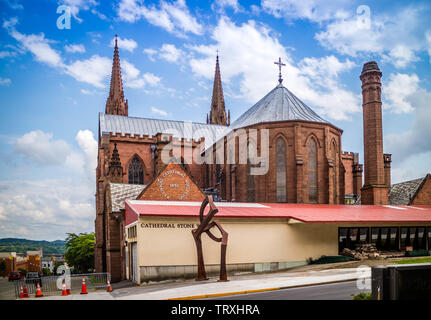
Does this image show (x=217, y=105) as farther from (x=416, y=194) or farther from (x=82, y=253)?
(x=416, y=194)

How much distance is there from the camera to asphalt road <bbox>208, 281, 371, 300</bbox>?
1518 cm

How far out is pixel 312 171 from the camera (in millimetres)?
42000

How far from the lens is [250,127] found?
140ft

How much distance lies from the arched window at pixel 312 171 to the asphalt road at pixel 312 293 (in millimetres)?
22867

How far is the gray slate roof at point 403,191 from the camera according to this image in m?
43.4

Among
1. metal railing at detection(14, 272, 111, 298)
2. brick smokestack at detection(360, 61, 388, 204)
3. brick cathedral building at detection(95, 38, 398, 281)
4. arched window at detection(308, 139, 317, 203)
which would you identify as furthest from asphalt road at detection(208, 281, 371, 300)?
brick smokestack at detection(360, 61, 388, 204)

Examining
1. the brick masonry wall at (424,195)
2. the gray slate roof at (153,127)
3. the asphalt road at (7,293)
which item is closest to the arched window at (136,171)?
the gray slate roof at (153,127)

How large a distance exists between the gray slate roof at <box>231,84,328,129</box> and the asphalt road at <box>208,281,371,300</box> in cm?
2531

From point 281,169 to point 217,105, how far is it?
137 feet

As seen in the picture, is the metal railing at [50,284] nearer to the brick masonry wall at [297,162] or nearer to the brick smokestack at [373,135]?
the brick masonry wall at [297,162]

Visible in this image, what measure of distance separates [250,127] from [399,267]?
3207 centimetres

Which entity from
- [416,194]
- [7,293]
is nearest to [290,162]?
[416,194]

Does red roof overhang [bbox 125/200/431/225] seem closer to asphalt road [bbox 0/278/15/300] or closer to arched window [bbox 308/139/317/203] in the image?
arched window [bbox 308/139/317/203]
